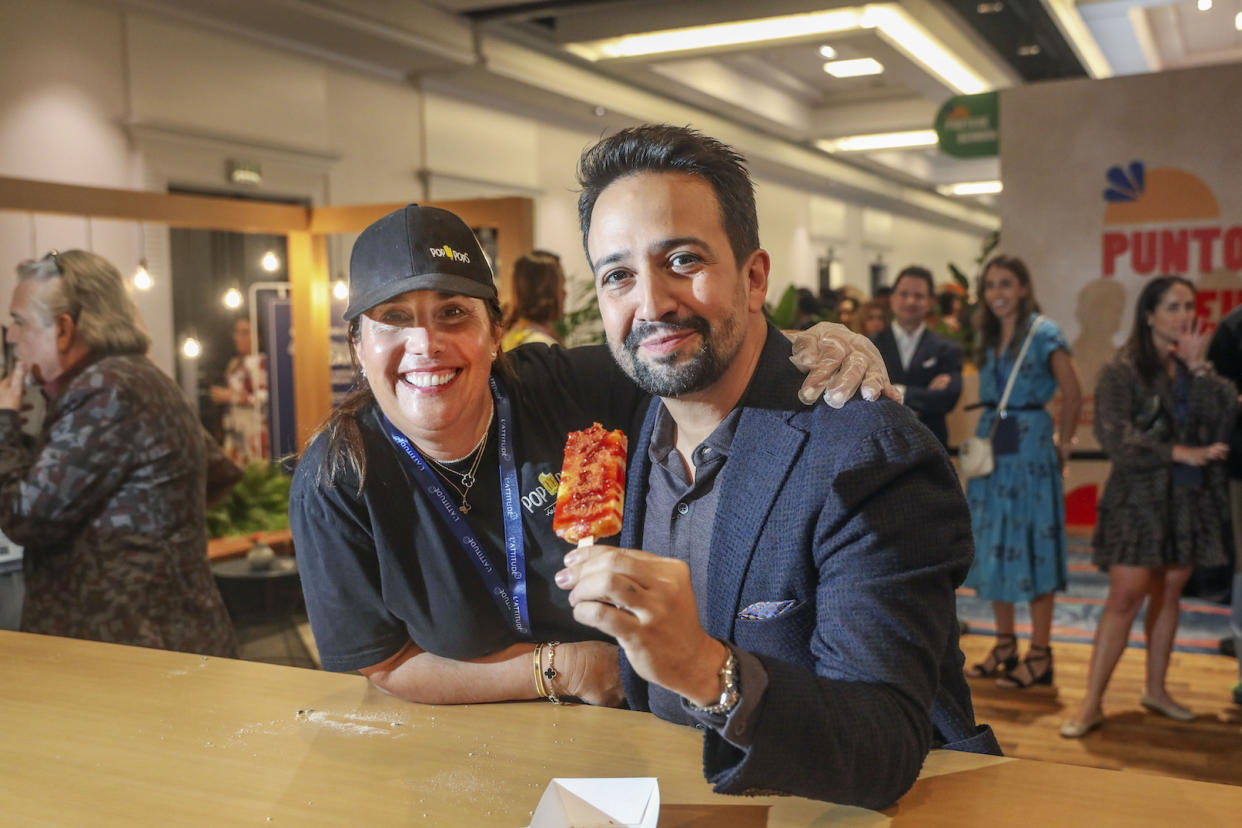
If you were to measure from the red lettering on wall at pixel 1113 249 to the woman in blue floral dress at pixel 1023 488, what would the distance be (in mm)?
2330

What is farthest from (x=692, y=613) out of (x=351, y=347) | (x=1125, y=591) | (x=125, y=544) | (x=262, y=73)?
(x=262, y=73)

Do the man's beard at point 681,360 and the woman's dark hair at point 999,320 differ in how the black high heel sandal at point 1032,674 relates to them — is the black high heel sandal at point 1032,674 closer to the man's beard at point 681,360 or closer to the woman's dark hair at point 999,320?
the woman's dark hair at point 999,320

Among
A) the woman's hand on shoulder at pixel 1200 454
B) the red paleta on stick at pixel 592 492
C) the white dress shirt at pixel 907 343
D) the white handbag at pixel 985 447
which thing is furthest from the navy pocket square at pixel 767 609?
the white dress shirt at pixel 907 343

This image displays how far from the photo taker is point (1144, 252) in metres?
7.04

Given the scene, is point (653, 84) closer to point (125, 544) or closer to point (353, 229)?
point (353, 229)

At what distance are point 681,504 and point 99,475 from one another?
2.12 m

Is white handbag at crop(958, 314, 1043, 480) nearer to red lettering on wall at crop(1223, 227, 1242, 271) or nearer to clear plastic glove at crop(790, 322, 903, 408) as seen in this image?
red lettering on wall at crop(1223, 227, 1242, 271)

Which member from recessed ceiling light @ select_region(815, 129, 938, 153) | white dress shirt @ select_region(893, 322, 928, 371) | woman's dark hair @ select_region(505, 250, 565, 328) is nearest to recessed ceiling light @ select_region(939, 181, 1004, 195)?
recessed ceiling light @ select_region(815, 129, 938, 153)

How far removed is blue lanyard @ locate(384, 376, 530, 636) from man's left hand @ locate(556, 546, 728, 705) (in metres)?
0.83

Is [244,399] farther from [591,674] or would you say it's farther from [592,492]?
[592,492]

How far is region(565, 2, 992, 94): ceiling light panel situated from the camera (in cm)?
820

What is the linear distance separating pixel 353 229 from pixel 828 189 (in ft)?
45.2

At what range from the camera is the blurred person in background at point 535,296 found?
506 cm

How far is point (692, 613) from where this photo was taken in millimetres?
1212
